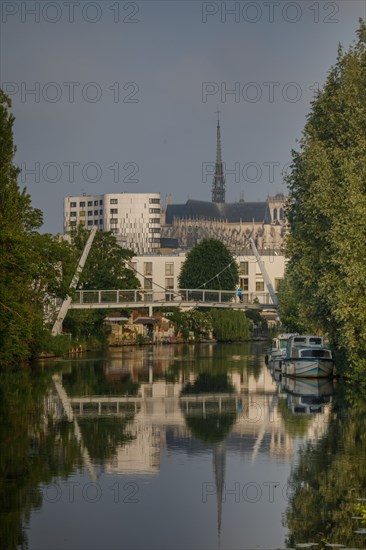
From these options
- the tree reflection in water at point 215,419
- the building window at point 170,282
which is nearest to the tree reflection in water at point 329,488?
the tree reflection in water at point 215,419

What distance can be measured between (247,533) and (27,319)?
144ft

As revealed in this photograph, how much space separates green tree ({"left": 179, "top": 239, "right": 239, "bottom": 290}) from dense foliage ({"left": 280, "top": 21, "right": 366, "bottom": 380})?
302 feet

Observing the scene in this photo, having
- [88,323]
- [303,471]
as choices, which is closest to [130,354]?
[88,323]

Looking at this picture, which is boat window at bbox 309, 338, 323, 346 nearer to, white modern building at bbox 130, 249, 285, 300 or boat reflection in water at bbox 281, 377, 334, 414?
boat reflection in water at bbox 281, 377, 334, 414

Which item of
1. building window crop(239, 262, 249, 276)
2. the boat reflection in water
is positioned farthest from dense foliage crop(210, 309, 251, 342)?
the boat reflection in water

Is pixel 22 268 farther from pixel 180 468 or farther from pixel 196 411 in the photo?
pixel 180 468

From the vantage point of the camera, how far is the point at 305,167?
195ft

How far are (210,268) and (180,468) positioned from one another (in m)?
126

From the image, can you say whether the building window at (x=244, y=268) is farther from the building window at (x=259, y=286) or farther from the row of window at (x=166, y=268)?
the row of window at (x=166, y=268)

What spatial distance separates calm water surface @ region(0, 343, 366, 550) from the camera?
2455cm

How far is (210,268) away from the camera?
157625mm

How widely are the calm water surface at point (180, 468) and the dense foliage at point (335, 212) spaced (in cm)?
383

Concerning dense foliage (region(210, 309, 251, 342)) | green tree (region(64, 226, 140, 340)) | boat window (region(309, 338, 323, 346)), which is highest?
green tree (region(64, 226, 140, 340))

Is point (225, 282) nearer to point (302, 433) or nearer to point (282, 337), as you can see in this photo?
point (282, 337)
